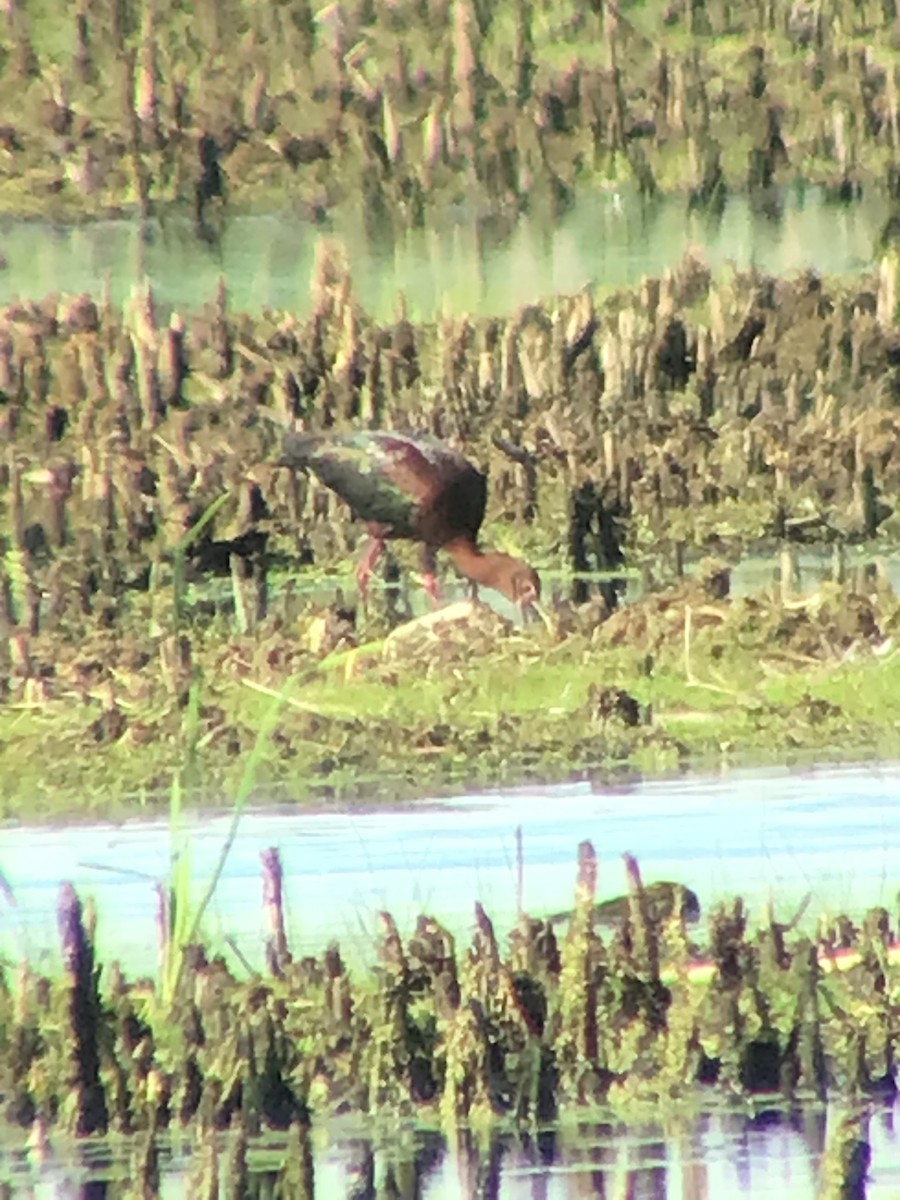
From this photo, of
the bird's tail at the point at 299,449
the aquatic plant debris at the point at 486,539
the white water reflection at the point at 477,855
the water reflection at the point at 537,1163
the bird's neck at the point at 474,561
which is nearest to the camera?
the water reflection at the point at 537,1163

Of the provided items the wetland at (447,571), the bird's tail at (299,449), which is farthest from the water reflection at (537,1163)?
the bird's tail at (299,449)

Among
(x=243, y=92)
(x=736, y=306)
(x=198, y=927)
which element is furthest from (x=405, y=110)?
(x=198, y=927)

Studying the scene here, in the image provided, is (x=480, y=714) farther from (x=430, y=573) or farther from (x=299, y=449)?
(x=299, y=449)

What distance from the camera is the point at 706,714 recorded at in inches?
265

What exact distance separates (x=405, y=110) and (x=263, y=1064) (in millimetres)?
3623

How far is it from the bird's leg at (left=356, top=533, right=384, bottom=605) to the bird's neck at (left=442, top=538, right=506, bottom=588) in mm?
145

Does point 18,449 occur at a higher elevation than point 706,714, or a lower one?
higher

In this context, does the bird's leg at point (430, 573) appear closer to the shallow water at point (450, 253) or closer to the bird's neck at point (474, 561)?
the bird's neck at point (474, 561)

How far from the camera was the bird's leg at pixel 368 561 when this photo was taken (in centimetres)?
714

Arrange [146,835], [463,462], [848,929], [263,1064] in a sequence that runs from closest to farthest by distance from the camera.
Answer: [263,1064] < [848,929] < [146,835] < [463,462]

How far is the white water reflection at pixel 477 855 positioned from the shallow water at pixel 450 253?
1742 mm

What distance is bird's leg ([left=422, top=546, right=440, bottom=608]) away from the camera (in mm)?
7188

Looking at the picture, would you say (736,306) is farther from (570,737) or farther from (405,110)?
(570,737)

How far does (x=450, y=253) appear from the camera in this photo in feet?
26.6
